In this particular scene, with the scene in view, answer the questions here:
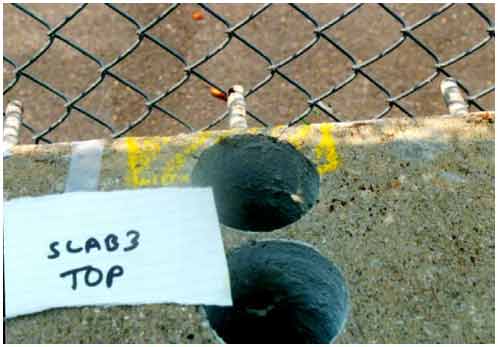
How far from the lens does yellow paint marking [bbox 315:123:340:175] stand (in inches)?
57.8

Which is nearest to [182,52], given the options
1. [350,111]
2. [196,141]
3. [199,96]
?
[199,96]

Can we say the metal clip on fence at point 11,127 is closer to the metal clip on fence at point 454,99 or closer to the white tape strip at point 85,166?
the white tape strip at point 85,166

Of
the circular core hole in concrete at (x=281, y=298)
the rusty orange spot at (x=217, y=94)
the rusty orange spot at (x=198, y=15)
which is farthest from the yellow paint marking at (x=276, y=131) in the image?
the rusty orange spot at (x=198, y=15)

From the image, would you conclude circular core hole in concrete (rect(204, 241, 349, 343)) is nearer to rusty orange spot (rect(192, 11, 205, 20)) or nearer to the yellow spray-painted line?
the yellow spray-painted line

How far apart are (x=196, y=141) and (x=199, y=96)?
3.75ft

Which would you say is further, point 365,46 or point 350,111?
point 365,46

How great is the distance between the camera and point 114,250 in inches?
54.5

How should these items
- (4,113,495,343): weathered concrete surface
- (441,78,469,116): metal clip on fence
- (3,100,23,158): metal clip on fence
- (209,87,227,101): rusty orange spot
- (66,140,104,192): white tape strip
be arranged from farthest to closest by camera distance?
(209,87,227,101): rusty orange spot, (441,78,469,116): metal clip on fence, (3,100,23,158): metal clip on fence, (66,140,104,192): white tape strip, (4,113,495,343): weathered concrete surface

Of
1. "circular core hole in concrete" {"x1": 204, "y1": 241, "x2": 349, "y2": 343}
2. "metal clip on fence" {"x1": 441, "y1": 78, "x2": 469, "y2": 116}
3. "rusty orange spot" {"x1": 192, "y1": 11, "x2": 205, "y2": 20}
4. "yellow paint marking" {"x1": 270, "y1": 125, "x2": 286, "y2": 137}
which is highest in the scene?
"rusty orange spot" {"x1": 192, "y1": 11, "x2": 205, "y2": 20}

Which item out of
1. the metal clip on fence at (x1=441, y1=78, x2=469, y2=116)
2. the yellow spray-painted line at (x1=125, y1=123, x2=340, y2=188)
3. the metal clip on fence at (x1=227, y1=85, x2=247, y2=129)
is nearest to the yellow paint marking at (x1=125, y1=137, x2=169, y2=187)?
the yellow spray-painted line at (x1=125, y1=123, x2=340, y2=188)

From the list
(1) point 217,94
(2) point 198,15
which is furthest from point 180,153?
(2) point 198,15

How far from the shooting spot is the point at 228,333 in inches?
59.7

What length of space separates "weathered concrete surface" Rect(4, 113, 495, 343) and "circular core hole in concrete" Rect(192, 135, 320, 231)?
23mm

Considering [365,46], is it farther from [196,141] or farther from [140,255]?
[140,255]
